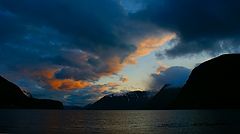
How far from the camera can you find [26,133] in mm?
85125

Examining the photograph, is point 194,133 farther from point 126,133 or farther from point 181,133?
point 126,133

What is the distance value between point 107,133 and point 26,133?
71.2ft

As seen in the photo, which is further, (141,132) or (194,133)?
(141,132)

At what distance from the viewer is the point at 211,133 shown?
284ft

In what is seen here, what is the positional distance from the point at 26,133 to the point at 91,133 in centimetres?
1741

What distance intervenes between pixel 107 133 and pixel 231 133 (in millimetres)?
33294

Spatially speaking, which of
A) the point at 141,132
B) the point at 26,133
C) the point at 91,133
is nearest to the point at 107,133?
the point at 91,133

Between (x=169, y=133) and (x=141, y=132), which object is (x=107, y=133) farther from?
(x=169, y=133)

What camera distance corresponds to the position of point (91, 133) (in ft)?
293

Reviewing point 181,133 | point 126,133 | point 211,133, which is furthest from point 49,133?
point 211,133

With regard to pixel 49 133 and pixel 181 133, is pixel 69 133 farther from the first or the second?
pixel 181 133

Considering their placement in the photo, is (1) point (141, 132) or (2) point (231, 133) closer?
(2) point (231, 133)

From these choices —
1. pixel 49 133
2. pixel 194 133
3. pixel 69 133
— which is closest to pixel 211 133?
pixel 194 133

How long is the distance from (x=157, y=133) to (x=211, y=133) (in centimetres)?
1450
